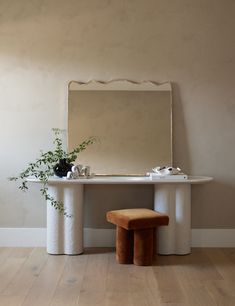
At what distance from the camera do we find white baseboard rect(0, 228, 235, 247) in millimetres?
4039

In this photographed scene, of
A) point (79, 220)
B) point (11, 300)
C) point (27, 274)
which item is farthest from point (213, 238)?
point (11, 300)

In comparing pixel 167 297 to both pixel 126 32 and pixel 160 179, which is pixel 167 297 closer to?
pixel 160 179

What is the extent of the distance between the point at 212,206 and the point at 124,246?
1.10 m

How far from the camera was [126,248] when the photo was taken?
3.50 m

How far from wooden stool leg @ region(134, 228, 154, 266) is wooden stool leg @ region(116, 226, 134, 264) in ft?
0.27

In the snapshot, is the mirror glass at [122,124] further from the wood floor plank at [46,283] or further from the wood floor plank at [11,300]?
the wood floor plank at [11,300]

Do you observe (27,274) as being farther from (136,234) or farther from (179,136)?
(179,136)

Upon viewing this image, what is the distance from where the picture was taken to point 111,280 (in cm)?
304

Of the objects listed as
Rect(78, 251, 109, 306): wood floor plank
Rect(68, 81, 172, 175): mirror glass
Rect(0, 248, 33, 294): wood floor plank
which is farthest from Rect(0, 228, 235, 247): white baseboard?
Rect(68, 81, 172, 175): mirror glass

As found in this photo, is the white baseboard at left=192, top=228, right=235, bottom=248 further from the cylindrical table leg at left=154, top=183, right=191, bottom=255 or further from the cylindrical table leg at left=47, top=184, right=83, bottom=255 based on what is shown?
the cylindrical table leg at left=47, top=184, right=83, bottom=255

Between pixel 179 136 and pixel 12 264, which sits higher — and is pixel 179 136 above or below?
above

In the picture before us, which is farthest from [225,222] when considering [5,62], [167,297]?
[5,62]

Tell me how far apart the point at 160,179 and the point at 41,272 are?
1314 mm

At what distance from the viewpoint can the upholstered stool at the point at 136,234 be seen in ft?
11.0
